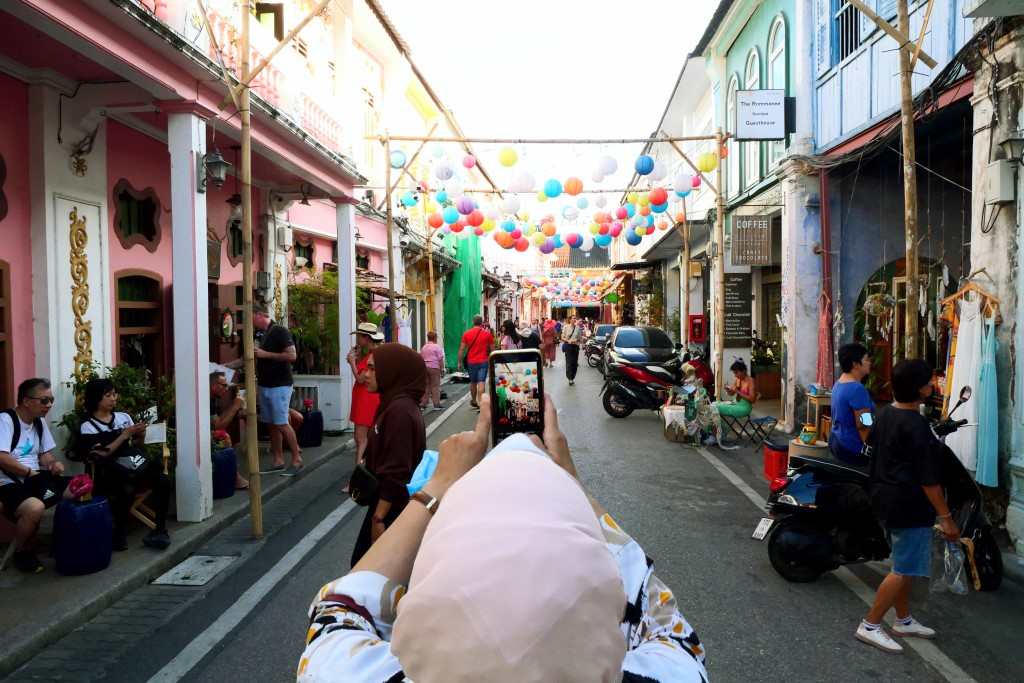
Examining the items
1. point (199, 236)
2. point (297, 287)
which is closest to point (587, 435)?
point (297, 287)

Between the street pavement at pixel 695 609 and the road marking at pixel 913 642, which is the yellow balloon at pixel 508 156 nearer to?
the street pavement at pixel 695 609

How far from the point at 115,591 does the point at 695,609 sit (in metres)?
3.88

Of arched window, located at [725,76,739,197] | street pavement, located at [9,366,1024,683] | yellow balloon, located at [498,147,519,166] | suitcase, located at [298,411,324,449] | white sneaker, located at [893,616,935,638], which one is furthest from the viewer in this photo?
arched window, located at [725,76,739,197]

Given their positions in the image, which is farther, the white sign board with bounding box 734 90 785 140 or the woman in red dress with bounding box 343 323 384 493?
the white sign board with bounding box 734 90 785 140

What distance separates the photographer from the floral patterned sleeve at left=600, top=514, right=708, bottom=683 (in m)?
1.42

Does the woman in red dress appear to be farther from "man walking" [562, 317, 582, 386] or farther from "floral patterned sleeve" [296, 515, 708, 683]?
"man walking" [562, 317, 582, 386]

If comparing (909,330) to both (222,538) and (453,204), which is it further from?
(453,204)

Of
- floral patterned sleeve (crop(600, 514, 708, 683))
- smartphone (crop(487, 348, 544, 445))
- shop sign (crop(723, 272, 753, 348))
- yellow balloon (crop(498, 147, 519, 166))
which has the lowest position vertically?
floral patterned sleeve (crop(600, 514, 708, 683))

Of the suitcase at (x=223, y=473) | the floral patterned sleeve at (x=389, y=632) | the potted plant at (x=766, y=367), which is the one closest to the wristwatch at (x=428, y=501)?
the floral patterned sleeve at (x=389, y=632)

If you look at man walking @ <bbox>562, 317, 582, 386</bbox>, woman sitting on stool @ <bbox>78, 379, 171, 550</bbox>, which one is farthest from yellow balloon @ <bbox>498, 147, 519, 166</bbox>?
woman sitting on stool @ <bbox>78, 379, 171, 550</bbox>

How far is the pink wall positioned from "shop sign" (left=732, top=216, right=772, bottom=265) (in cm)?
1115

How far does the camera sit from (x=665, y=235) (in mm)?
21188

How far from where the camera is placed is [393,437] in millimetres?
3594

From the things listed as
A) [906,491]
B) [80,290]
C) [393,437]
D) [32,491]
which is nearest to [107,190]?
[80,290]
